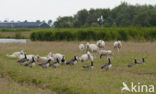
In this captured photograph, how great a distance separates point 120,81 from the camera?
15.9m

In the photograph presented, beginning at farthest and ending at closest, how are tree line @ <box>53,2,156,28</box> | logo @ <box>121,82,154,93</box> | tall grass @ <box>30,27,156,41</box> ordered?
tree line @ <box>53,2,156,28</box>, tall grass @ <box>30,27,156,41</box>, logo @ <box>121,82,154,93</box>

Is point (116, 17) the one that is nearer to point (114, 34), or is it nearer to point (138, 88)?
point (114, 34)

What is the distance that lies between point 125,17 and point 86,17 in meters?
19.1

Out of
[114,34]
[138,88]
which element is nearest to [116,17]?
[114,34]

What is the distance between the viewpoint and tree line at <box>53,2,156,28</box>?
88662 millimetres

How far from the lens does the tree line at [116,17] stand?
3491 inches

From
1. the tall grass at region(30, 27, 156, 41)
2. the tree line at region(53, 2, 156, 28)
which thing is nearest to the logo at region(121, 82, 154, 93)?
the tall grass at region(30, 27, 156, 41)

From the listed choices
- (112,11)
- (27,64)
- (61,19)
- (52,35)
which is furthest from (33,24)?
(27,64)

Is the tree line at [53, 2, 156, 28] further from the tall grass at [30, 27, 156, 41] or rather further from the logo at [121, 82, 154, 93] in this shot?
the logo at [121, 82, 154, 93]

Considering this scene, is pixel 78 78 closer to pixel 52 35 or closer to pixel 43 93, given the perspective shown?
pixel 43 93

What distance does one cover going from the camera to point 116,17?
352 feet

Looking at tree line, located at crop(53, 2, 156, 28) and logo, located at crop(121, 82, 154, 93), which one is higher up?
logo, located at crop(121, 82, 154, 93)

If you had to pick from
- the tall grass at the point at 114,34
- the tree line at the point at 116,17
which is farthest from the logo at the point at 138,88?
the tree line at the point at 116,17

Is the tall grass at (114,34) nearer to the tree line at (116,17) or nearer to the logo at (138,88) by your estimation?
the logo at (138,88)
